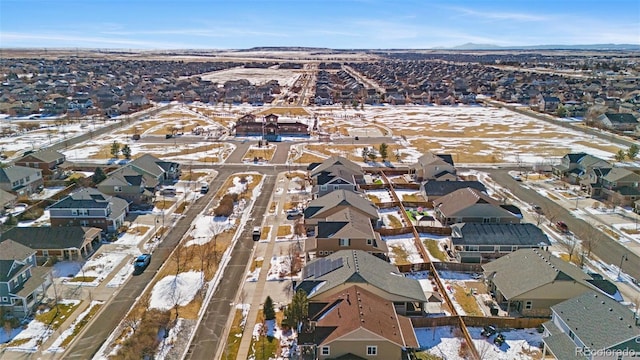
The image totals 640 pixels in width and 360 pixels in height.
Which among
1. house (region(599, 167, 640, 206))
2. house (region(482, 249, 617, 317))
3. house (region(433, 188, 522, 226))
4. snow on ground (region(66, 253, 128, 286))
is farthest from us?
house (region(599, 167, 640, 206))

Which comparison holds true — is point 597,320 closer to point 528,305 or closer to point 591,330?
point 591,330

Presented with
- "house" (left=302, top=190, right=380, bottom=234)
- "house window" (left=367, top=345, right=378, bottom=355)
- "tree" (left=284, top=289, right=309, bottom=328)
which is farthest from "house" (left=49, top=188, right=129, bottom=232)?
"house window" (left=367, top=345, right=378, bottom=355)

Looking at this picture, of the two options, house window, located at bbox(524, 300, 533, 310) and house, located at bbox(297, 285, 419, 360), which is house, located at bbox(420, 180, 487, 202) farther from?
house, located at bbox(297, 285, 419, 360)

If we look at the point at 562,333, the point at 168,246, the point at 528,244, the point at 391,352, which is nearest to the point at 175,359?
the point at 391,352

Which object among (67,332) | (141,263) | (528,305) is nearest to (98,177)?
(141,263)

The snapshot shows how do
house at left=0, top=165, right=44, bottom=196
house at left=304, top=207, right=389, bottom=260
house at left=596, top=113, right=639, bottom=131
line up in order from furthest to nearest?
house at left=596, top=113, right=639, bottom=131 → house at left=0, top=165, right=44, bottom=196 → house at left=304, top=207, right=389, bottom=260

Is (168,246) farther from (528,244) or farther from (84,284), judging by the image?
(528,244)

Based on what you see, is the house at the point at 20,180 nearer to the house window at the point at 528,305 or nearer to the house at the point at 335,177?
the house at the point at 335,177
